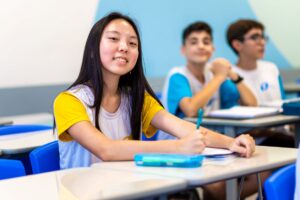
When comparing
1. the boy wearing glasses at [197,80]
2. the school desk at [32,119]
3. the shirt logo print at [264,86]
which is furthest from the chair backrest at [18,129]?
the shirt logo print at [264,86]

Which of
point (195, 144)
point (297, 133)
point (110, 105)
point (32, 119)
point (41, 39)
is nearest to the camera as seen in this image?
point (195, 144)

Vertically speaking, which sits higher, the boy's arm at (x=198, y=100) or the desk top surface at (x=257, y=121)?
the boy's arm at (x=198, y=100)

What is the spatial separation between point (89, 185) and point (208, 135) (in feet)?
2.56

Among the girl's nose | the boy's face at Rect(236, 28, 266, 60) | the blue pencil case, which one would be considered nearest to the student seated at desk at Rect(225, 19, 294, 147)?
the boy's face at Rect(236, 28, 266, 60)

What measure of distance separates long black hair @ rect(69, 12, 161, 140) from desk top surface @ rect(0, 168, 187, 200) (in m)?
0.52

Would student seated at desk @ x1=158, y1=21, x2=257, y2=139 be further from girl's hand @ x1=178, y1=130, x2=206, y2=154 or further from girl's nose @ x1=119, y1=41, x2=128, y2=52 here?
girl's hand @ x1=178, y1=130, x2=206, y2=154

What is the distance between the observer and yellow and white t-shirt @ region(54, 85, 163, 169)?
6.82 ft

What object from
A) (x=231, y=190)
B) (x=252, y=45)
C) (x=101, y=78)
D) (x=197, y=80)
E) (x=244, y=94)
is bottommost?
(x=231, y=190)

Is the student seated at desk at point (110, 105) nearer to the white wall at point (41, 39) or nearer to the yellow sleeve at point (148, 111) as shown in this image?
the yellow sleeve at point (148, 111)

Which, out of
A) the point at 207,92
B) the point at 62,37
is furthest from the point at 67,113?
the point at 62,37

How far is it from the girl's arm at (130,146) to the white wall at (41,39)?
2196 millimetres

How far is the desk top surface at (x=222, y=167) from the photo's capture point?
5.21 feet

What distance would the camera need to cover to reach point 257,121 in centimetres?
318

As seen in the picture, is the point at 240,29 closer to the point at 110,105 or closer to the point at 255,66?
the point at 255,66
